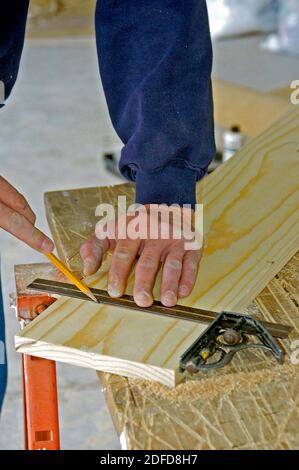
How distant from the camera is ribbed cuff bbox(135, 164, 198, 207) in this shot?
1.33 metres

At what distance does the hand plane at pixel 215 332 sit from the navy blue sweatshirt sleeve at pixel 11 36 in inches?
22.0

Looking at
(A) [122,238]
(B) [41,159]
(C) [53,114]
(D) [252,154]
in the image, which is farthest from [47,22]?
(A) [122,238]

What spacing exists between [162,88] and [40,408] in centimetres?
57

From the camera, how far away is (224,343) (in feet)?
3.36

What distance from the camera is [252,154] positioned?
1.61 metres

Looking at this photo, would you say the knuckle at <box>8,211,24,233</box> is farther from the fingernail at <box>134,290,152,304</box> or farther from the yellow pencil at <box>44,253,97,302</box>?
the fingernail at <box>134,290,152,304</box>

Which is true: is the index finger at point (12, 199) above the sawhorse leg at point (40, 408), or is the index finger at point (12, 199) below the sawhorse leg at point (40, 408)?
above

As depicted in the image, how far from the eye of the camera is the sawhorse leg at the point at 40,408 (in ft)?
3.67

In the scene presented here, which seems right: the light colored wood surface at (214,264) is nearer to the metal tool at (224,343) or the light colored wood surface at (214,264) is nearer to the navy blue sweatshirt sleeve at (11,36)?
the metal tool at (224,343)

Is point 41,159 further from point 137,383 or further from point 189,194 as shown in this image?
point 137,383

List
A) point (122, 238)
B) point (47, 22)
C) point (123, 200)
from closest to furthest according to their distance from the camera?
point (122, 238)
point (123, 200)
point (47, 22)

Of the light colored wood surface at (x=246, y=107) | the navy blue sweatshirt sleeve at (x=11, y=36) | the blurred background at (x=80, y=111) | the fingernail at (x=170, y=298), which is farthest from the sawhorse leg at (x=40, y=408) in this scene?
the light colored wood surface at (x=246, y=107)

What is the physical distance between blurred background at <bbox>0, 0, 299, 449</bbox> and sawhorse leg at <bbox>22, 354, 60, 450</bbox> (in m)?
1.29

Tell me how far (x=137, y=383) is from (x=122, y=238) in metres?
0.32
